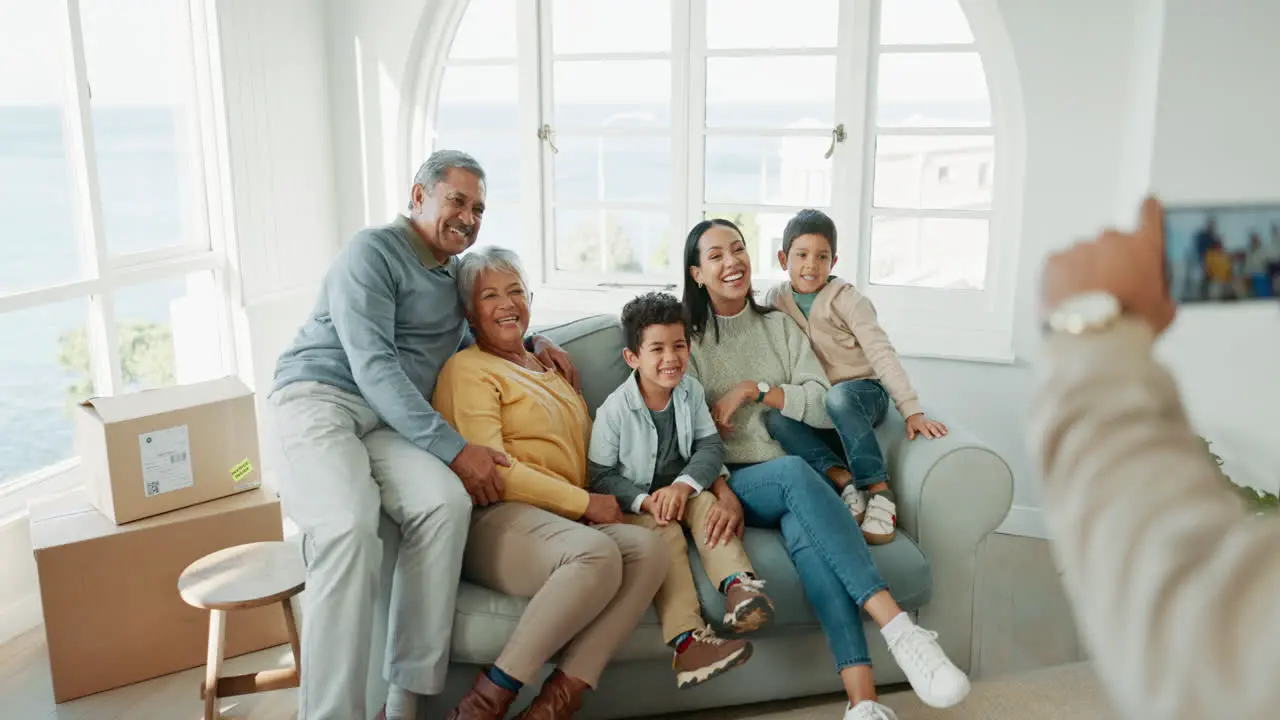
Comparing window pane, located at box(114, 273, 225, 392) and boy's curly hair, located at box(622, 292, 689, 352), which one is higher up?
boy's curly hair, located at box(622, 292, 689, 352)

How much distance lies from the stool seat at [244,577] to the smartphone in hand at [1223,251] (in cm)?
228

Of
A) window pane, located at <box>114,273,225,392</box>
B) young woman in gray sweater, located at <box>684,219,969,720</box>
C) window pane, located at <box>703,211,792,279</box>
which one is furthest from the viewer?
window pane, located at <box>703,211,792,279</box>

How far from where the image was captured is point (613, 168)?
4.32 m

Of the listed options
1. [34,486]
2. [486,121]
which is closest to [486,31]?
[486,121]

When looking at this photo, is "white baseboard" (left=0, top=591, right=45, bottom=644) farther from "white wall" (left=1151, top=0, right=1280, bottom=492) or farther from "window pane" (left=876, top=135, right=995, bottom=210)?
"white wall" (left=1151, top=0, right=1280, bottom=492)

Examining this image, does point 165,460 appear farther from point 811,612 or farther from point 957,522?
point 957,522

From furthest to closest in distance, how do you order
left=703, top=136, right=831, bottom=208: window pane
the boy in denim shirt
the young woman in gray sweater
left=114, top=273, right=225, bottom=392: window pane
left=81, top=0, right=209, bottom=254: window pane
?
left=703, top=136, right=831, bottom=208: window pane → left=114, top=273, right=225, bottom=392: window pane → left=81, top=0, right=209, bottom=254: window pane → the boy in denim shirt → the young woman in gray sweater

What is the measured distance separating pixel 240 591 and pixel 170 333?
1.60 m

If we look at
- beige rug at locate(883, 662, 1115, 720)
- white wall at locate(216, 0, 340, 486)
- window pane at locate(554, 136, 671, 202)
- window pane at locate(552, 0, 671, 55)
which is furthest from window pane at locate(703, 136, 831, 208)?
beige rug at locate(883, 662, 1115, 720)

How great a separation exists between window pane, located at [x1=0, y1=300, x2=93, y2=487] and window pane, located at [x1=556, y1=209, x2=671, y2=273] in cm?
185

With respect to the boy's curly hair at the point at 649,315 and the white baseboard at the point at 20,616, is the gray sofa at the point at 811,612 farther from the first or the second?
the white baseboard at the point at 20,616

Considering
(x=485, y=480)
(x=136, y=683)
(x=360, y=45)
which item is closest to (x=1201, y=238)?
(x=485, y=480)

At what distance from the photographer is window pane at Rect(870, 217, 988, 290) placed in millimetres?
3924

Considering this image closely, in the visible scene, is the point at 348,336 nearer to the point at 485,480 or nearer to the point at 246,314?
the point at 485,480
